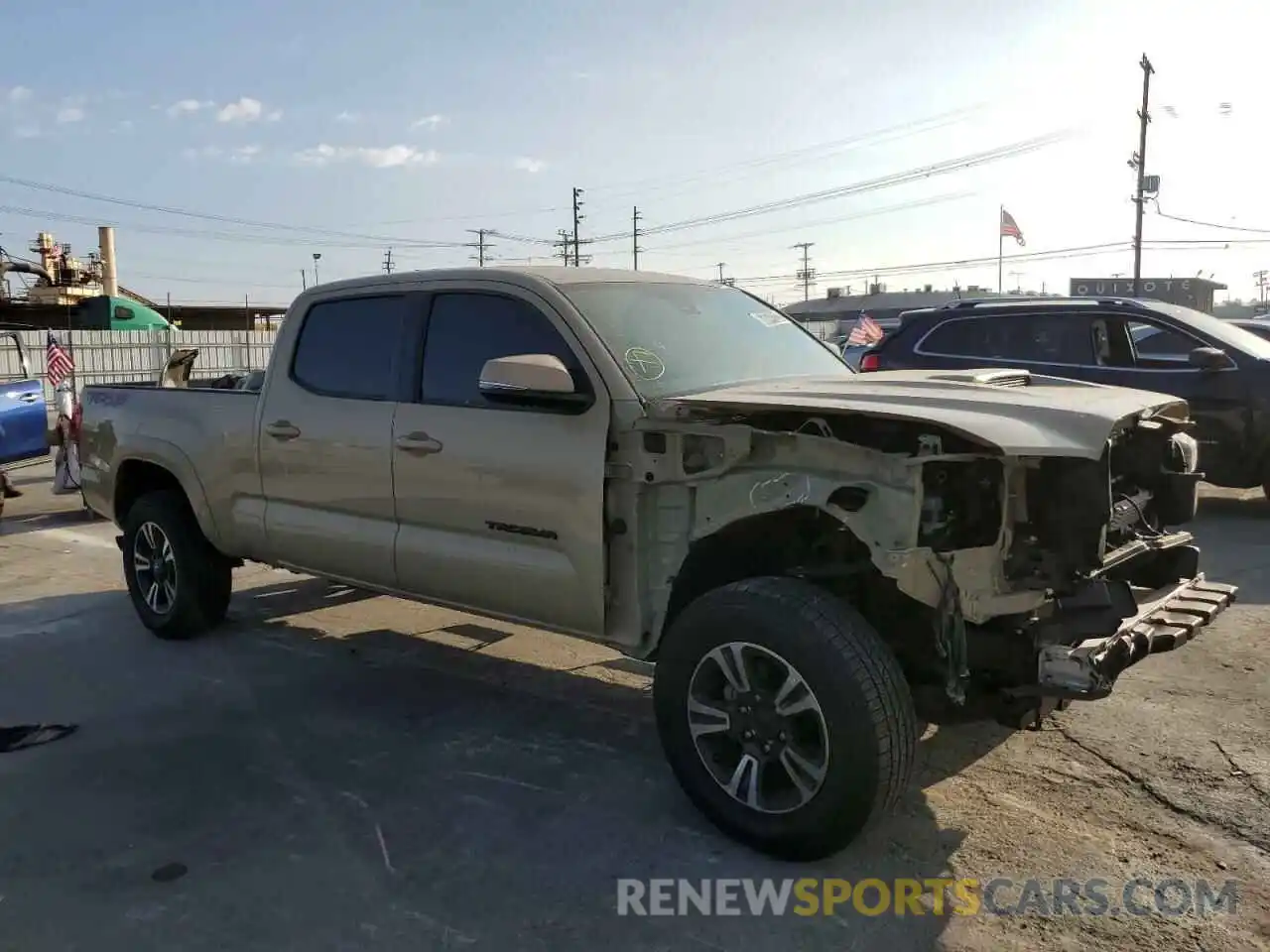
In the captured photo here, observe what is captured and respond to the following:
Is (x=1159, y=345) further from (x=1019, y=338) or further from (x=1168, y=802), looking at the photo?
(x=1168, y=802)

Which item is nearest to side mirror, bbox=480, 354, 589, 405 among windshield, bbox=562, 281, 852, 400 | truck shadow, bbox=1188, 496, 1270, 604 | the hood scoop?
windshield, bbox=562, 281, 852, 400

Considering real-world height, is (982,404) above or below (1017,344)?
below

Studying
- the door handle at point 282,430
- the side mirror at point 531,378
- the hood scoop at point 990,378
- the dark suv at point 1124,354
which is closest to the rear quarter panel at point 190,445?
the door handle at point 282,430

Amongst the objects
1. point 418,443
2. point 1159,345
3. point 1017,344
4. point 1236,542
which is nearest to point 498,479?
point 418,443

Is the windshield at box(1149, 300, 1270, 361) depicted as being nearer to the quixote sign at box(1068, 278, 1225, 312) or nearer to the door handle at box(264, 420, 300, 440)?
the door handle at box(264, 420, 300, 440)

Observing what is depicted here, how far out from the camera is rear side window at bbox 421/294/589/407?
4.23 m

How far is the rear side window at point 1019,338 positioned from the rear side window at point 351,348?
618 cm

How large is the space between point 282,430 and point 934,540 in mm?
3354

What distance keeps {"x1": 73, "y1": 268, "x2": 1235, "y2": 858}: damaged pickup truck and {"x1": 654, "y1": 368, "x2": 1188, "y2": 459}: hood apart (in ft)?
0.05

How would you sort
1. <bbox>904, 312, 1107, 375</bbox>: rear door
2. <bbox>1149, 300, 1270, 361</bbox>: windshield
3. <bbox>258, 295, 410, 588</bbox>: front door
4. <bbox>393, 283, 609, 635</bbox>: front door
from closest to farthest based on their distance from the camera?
<bbox>393, 283, 609, 635</bbox>: front door → <bbox>258, 295, 410, 588</bbox>: front door → <bbox>1149, 300, 1270, 361</bbox>: windshield → <bbox>904, 312, 1107, 375</bbox>: rear door

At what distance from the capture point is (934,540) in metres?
3.12

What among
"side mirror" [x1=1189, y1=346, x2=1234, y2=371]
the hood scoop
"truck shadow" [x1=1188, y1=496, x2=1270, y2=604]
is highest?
"side mirror" [x1=1189, y1=346, x2=1234, y2=371]

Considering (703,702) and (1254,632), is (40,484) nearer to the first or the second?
(703,702)

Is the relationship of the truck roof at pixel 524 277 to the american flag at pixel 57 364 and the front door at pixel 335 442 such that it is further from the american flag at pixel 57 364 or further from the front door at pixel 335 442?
the american flag at pixel 57 364
